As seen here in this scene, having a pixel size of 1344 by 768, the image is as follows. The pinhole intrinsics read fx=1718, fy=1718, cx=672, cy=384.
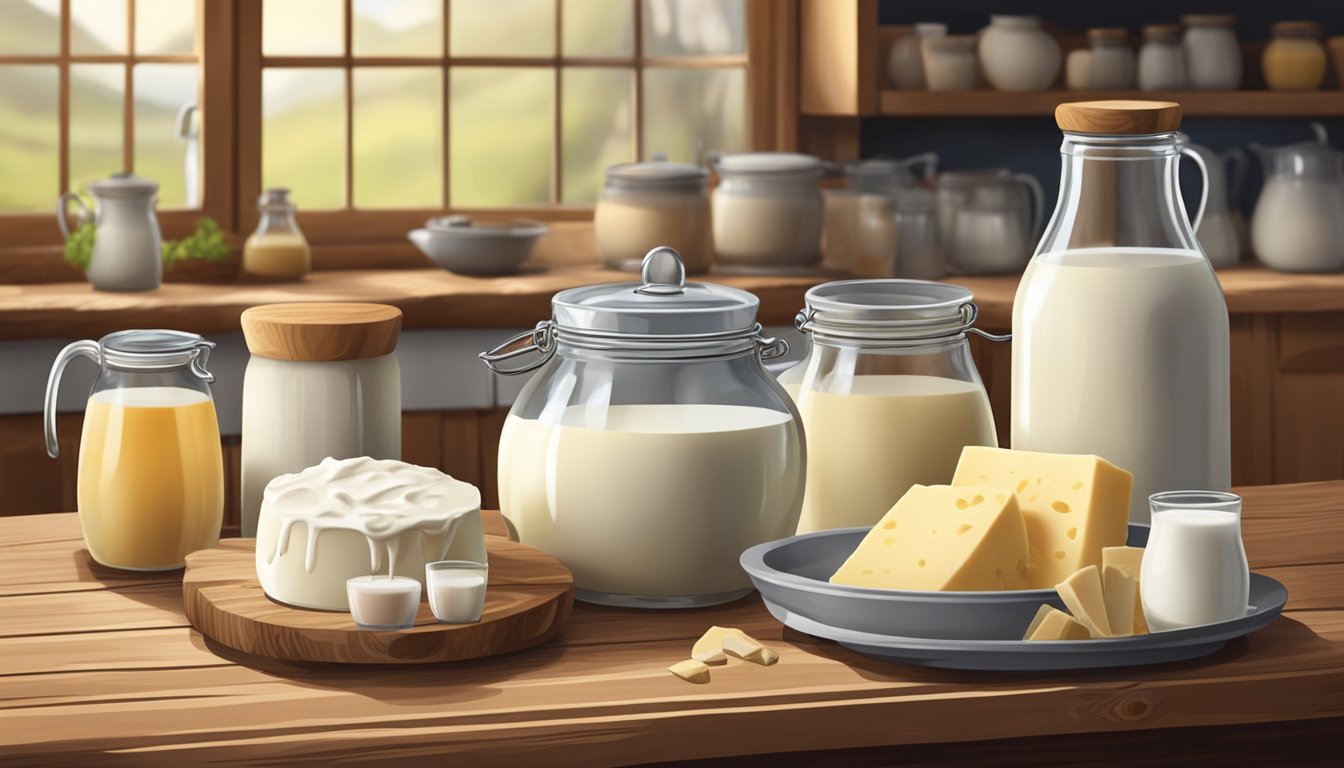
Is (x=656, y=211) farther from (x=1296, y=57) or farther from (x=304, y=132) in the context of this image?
(x=1296, y=57)

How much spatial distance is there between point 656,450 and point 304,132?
105 inches

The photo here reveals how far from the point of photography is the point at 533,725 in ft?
3.37

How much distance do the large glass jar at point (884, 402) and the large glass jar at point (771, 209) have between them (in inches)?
81.1

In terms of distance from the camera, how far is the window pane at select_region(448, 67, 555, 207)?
377 cm

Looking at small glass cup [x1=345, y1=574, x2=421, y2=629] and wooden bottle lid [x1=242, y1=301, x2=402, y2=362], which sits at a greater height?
wooden bottle lid [x1=242, y1=301, x2=402, y2=362]

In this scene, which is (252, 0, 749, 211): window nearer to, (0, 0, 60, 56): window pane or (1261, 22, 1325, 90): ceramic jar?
(0, 0, 60, 56): window pane

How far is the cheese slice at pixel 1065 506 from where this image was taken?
3.88 feet

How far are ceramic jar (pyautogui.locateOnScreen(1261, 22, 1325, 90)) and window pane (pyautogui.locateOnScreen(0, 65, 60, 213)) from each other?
2.60m

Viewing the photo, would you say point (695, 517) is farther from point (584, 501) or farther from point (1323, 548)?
point (1323, 548)

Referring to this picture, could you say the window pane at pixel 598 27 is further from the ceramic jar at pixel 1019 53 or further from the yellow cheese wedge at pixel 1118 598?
the yellow cheese wedge at pixel 1118 598

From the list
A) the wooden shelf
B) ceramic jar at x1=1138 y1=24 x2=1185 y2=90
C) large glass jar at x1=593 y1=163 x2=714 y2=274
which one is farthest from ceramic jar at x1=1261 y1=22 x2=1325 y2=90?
large glass jar at x1=593 y1=163 x2=714 y2=274

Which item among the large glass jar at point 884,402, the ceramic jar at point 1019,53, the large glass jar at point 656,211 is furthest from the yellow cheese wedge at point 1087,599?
the ceramic jar at point 1019,53

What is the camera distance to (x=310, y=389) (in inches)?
53.3

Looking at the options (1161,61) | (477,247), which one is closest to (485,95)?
(477,247)
